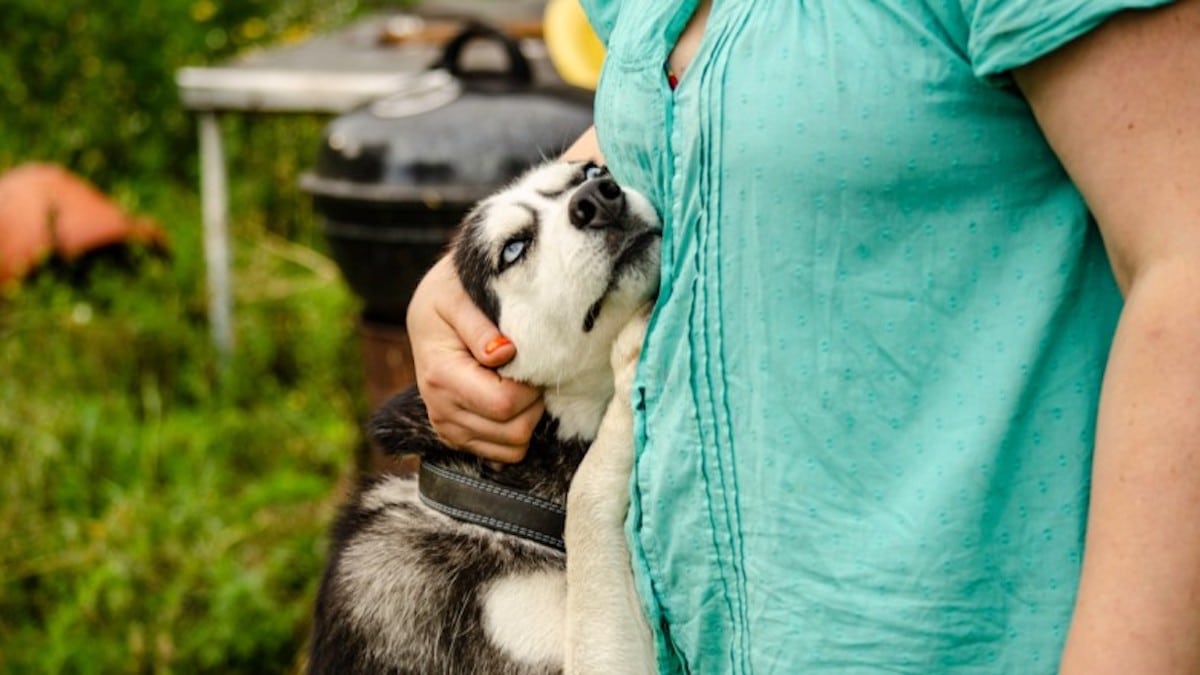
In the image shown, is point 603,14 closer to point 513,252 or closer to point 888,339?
point 513,252

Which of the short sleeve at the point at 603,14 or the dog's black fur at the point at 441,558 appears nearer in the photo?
the short sleeve at the point at 603,14

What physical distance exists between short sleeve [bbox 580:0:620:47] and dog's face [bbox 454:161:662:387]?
8.5 inches

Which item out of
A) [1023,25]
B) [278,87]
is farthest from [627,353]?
[278,87]

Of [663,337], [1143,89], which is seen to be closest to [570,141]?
[663,337]

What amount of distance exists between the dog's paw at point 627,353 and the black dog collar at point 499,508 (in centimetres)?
31

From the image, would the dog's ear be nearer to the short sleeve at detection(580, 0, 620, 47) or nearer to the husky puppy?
the husky puppy

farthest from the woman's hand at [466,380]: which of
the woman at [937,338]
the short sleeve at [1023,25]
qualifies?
the short sleeve at [1023,25]

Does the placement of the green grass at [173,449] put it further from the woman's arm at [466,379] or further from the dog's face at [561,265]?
the woman's arm at [466,379]

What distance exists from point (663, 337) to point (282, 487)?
156 inches

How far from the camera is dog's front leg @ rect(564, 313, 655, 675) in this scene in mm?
1993

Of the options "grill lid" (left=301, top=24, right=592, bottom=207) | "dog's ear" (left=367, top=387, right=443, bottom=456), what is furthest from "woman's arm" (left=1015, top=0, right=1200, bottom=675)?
"grill lid" (left=301, top=24, right=592, bottom=207)

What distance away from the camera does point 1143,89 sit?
4.11ft

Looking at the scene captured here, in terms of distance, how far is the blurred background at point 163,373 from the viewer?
4633 mm

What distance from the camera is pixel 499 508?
2311mm
